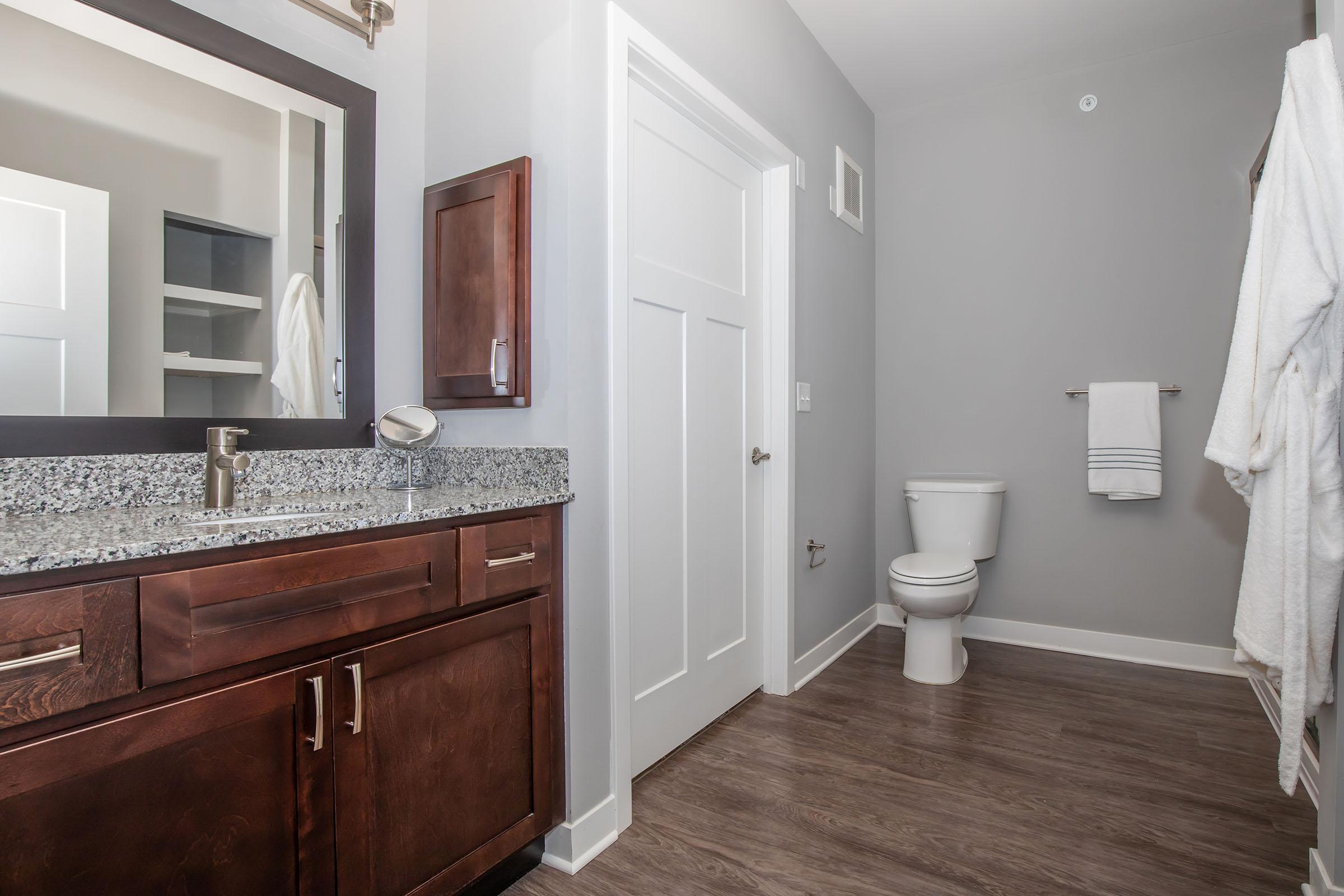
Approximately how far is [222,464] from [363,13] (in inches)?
40.9

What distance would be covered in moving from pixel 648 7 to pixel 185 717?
181 centimetres

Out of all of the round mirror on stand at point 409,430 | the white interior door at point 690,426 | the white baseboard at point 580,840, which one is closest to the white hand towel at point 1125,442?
the white interior door at point 690,426

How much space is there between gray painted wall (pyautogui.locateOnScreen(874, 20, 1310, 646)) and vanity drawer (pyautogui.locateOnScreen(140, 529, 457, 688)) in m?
2.65

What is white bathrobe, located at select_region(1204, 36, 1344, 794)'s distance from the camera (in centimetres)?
129

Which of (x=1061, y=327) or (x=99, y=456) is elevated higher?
(x=1061, y=327)

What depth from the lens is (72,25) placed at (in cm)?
125

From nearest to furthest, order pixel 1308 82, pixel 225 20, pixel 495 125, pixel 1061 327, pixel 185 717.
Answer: pixel 185 717
pixel 1308 82
pixel 225 20
pixel 495 125
pixel 1061 327

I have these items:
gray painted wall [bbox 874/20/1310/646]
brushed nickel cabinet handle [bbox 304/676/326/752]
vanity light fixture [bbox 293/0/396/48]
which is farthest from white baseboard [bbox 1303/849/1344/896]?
vanity light fixture [bbox 293/0/396/48]

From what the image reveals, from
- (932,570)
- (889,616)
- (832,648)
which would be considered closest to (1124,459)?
(932,570)

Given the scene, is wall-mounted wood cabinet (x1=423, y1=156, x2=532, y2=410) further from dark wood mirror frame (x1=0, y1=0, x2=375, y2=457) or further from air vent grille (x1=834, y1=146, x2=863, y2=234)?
air vent grille (x1=834, y1=146, x2=863, y2=234)

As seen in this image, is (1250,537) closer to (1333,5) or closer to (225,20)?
(1333,5)

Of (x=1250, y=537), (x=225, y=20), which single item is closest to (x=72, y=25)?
(x=225, y=20)

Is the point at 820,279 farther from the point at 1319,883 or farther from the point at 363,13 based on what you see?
the point at 1319,883

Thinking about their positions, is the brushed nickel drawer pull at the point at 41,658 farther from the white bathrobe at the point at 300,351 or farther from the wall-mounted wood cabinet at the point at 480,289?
the wall-mounted wood cabinet at the point at 480,289
